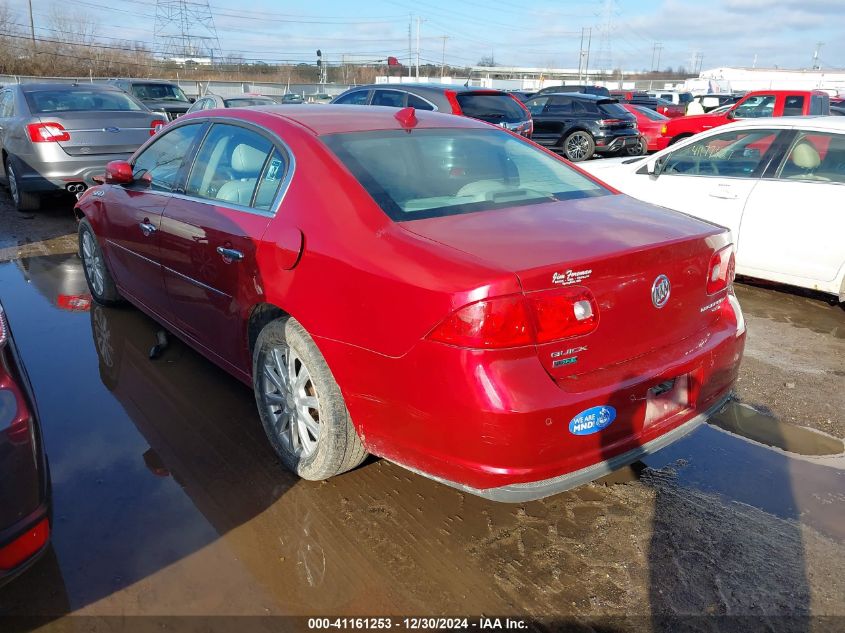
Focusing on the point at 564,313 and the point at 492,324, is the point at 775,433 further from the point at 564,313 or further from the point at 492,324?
the point at 492,324

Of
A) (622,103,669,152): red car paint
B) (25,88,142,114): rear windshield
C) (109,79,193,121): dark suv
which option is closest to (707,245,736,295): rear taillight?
(25,88,142,114): rear windshield

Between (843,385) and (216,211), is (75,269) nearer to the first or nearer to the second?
(216,211)

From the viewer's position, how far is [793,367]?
4500mm

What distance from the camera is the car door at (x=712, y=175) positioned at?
5773 millimetres

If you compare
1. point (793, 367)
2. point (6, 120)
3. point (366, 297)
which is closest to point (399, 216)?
point (366, 297)

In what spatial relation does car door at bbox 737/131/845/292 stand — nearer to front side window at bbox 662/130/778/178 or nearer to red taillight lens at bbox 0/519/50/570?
front side window at bbox 662/130/778/178

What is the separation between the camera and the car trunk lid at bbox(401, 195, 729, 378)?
7.68 ft

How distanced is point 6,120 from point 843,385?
980 cm

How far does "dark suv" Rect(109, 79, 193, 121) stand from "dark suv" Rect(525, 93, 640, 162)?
9100 millimetres

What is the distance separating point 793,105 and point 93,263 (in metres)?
14.5

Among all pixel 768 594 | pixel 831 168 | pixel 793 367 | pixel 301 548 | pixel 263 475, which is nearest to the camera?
pixel 768 594

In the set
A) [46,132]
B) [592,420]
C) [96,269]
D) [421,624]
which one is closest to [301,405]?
[421,624]

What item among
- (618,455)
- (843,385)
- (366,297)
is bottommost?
(843,385)

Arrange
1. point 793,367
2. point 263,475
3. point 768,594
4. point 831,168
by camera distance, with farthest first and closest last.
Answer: point 831,168 < point 793,367 < point 263,475 < point 768,594
